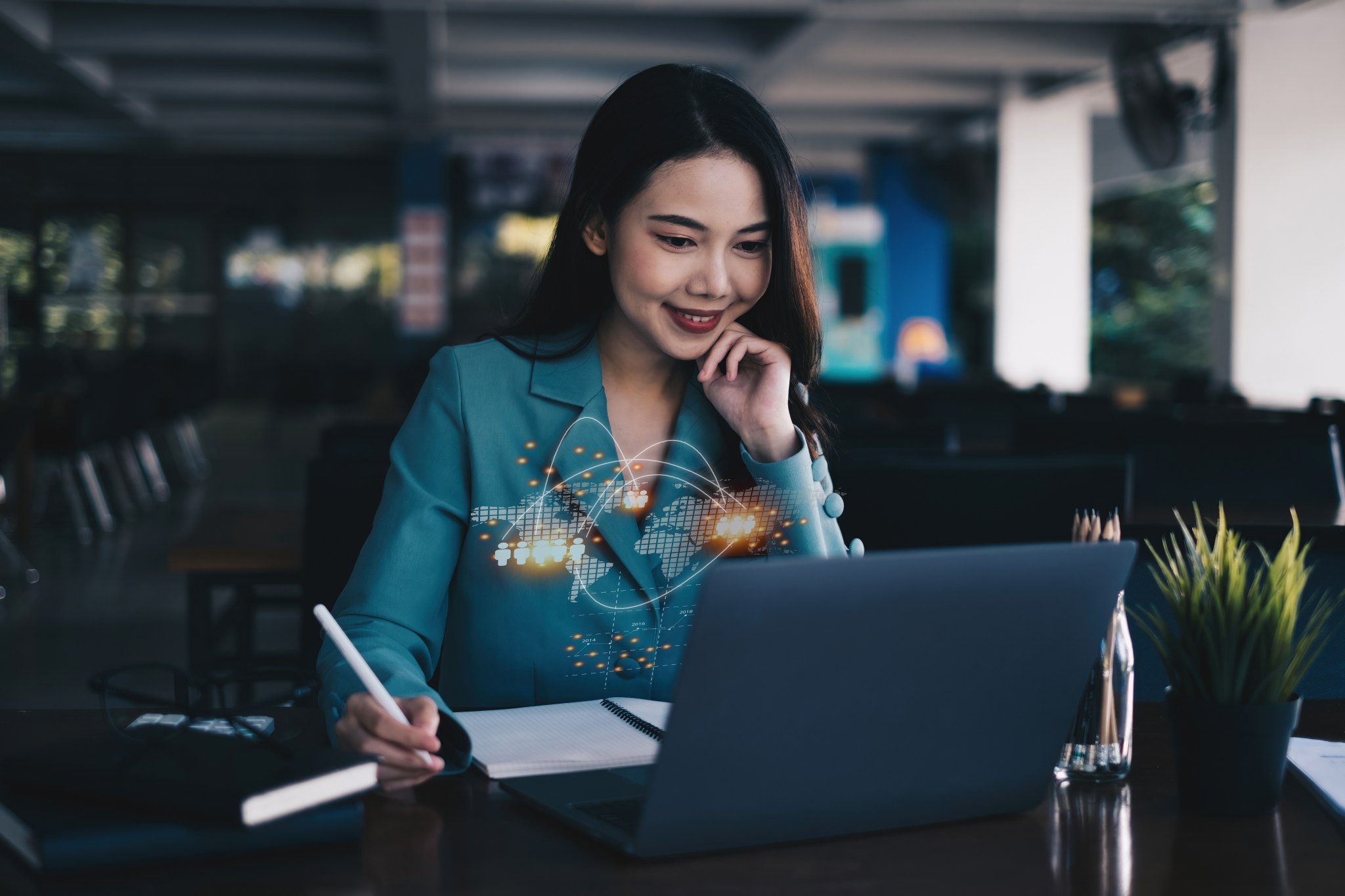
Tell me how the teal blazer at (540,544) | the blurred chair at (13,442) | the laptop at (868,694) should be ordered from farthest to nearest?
the blurred chair at (13,442) < the teal blazer at (540,544) < the laptop at (868,694)

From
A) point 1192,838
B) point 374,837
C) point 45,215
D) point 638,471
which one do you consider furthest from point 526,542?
point 45,215

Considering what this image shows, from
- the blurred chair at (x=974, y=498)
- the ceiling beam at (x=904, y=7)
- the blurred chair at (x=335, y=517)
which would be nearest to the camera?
the blurred chair at (x=974, y=498)

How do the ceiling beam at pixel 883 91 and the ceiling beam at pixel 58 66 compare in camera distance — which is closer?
the ceiling beam at pixel 58 66

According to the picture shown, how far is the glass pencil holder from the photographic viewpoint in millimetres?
1048

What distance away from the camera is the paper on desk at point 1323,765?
98cm

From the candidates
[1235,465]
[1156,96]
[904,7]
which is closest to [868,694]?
[1235,465]

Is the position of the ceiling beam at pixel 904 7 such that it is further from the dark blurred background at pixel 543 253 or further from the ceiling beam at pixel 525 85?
the ceiling beam at pixel 525 85

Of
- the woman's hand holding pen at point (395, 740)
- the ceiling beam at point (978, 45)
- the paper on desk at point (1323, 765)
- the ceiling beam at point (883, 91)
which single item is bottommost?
the paper on desk at point (1323, 765)

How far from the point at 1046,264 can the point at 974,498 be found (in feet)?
29.6

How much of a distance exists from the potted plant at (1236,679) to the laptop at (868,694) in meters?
0.11

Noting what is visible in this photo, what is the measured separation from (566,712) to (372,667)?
0.18 m

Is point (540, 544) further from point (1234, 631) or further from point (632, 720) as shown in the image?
point (1234, 631)

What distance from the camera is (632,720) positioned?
3.85 feet

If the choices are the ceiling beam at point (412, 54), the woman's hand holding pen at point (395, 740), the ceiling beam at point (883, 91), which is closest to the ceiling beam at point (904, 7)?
the ceiling beam at point (412, 54)
